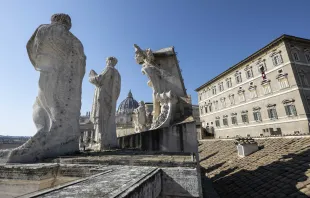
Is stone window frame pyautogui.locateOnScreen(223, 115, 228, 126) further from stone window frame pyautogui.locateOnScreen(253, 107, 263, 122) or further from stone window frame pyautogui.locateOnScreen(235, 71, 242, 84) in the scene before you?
stone window frame pyautogui.locateOnScreen(235, 71, 242, 84)

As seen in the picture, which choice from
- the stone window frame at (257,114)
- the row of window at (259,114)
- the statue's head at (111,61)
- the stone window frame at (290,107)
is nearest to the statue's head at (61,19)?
the statue's head at (111,61)

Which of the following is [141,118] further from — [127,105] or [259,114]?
[127,105]

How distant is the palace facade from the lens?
2300 centimetres

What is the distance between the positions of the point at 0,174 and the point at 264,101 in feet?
104

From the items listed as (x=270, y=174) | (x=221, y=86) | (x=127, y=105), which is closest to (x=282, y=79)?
(x=221, y=86)

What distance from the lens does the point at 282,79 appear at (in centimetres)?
2450

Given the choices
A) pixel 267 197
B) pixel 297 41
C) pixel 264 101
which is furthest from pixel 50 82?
pixel 297 41

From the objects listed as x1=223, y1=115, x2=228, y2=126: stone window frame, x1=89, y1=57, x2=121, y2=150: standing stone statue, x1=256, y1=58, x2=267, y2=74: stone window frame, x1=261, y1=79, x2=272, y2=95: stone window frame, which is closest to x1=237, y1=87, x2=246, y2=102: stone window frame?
x1=261, y1=79, x2=272, y2=95: stone window frame

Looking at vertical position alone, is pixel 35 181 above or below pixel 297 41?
below

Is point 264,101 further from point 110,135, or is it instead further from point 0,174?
point 0,174

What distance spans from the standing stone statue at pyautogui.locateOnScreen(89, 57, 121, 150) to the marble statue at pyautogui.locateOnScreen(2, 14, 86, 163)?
3.43ft

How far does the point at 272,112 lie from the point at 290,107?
9.36ft

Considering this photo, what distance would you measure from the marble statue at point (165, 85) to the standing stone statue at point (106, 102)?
4.75 feet

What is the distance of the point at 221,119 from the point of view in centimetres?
3603
